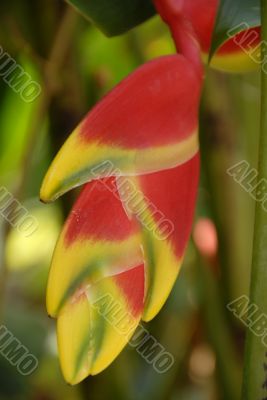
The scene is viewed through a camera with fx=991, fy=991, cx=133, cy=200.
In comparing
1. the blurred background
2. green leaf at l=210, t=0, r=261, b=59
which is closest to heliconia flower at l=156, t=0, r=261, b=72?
green leaf at l=210, t=0, r=261, b=59

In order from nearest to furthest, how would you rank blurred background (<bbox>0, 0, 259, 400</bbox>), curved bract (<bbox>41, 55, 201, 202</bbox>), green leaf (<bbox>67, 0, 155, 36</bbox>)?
curved bract (<bbox>41, 55, 201, 202</bbox>)
green leaf (<bbox>67, 0, 155, 36</bbox>)
blurred background (<bbox>0, 0, 259, 400</bbox>)

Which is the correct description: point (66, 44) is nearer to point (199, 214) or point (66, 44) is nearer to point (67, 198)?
point (67, 198)

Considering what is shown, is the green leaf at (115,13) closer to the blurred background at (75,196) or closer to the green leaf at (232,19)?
the green leaf at (232,19)

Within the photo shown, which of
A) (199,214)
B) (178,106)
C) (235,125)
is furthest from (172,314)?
(178,106)

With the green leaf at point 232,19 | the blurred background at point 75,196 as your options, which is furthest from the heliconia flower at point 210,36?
the blurred background at point 75,196

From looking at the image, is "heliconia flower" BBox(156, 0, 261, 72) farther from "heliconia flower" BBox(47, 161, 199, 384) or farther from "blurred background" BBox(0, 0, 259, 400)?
"blurred background" BBox(0, 0, 259, 400)

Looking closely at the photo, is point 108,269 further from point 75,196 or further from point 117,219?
point 75,196
